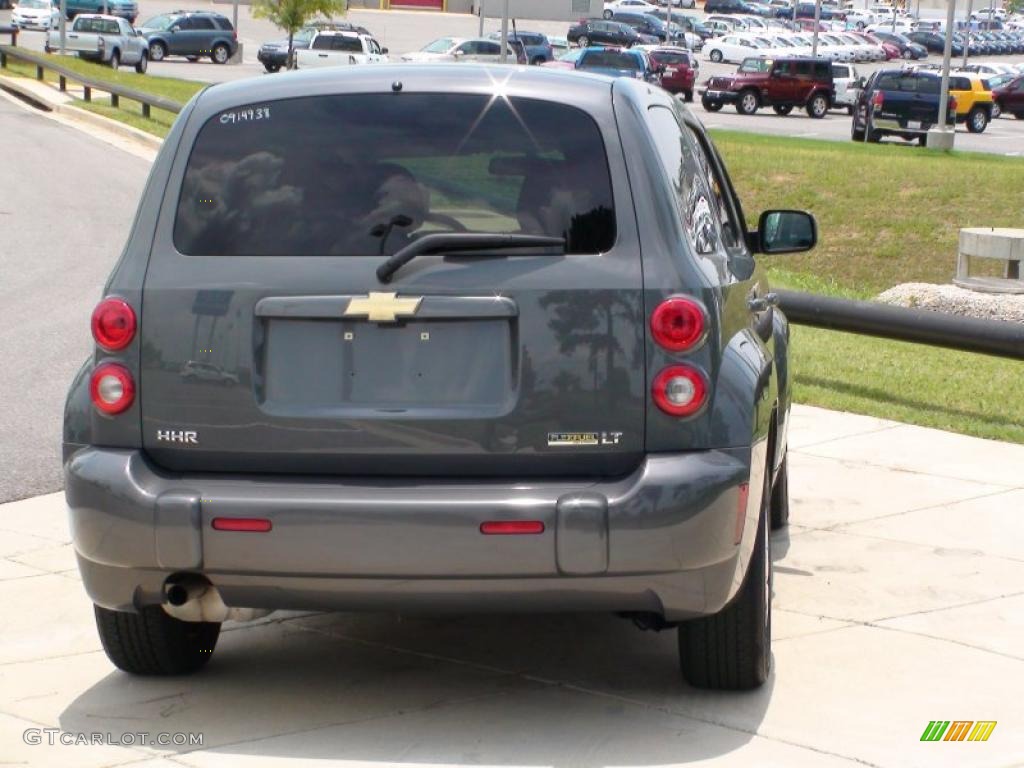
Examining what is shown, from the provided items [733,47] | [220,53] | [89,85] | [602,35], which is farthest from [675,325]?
[733,47]

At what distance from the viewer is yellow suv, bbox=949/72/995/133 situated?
50156 millimetres

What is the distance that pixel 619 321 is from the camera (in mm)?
4738

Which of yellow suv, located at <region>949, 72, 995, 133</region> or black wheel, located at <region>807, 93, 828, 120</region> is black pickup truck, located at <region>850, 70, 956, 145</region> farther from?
black wheel, located at <region>807, 93, 828, 120</region>

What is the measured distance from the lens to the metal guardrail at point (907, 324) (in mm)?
10109

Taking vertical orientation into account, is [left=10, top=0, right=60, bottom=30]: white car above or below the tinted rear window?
below

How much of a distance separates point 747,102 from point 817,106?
9.87 feet

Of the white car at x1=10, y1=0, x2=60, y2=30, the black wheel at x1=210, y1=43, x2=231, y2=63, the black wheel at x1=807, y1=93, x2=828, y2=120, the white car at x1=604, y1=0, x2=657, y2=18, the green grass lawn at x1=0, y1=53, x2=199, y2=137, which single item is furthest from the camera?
the white car at x1=604, y1=0, x2=657, y2=18

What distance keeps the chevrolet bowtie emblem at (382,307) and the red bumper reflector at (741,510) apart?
1.00m

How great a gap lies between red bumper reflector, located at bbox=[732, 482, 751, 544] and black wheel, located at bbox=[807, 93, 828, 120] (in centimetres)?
5131

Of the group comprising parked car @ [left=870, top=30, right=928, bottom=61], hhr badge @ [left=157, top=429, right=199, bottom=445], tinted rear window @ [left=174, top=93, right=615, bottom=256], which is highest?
tinted rear window @ [left=174, top=93, right=615, bottom=256]

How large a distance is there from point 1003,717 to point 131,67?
187ft

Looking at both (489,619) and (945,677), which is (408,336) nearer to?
(489,619)

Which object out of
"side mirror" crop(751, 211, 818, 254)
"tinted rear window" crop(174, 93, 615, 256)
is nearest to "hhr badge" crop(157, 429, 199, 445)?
"tinted rear window" crop(174, 93, 615, 256)

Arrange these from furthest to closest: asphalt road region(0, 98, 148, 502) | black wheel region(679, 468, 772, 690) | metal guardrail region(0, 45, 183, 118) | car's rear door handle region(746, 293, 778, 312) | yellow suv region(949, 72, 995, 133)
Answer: yellow suv region(949, 72, 995, 133) < metal guardrail region(0, 45, 183, 118) < asphalt road region(0, 98, 148, 502) < car's rear door handle region(746, 293, 778, 312) < black wheel region(679, 468, 772, 690)
